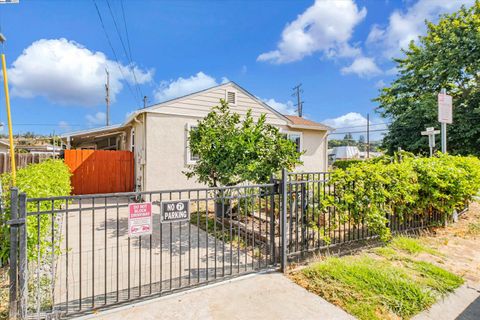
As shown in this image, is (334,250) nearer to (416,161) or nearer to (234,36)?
(416,161)

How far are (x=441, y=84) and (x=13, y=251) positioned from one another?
18608 mm

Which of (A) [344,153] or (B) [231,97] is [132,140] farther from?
(A) [344,153]

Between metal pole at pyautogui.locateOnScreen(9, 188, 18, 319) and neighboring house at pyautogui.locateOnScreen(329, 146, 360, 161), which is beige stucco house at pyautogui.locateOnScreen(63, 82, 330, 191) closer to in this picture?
metal pole at pyautogui.locateOnScreen(9, 188, 18, 319)

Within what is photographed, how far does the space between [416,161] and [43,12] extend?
34.3ft

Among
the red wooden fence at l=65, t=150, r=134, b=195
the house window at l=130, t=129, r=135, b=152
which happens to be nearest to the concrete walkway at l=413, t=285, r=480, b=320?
the red wooden fence at l=65, t=150, r=134, b=195

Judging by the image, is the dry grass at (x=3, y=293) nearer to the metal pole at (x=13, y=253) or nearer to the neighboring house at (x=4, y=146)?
the metal pole at (x=13, y=253)

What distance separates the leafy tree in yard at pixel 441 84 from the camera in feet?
41.9

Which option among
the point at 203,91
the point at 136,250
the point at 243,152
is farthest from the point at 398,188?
the point at 203,91

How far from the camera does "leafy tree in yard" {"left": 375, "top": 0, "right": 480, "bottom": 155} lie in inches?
503

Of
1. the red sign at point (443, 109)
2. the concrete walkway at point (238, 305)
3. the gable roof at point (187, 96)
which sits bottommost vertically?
the concrete walkway at point (238, 305)

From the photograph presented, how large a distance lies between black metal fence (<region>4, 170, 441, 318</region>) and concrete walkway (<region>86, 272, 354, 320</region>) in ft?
0.57

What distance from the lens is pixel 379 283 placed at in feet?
10.1

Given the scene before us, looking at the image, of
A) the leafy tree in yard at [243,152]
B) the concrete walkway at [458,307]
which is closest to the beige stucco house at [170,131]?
the leafy tree in yard at [243,152]

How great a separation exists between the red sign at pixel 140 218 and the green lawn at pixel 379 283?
2116mm
